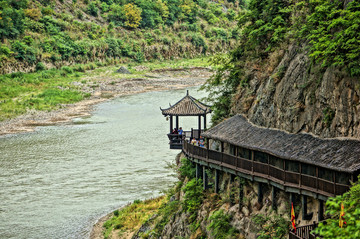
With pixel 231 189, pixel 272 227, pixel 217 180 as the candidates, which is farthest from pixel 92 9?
pixel 272 227

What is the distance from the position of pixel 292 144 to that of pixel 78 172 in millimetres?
35046

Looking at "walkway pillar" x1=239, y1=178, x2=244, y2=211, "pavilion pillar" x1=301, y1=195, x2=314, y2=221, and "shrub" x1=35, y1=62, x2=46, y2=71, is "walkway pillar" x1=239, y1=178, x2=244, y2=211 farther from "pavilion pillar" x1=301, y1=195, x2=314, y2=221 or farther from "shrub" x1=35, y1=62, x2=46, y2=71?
"shrub" x1=35, y1=62, x2=46, y2=71

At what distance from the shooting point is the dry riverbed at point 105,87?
86.9m

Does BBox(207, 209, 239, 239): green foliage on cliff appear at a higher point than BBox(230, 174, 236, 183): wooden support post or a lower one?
lower

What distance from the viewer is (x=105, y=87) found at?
121 metres

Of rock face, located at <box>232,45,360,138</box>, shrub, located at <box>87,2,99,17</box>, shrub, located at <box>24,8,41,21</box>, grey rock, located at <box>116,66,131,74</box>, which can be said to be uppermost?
shrub, located at <box>87,2,99,17</box>

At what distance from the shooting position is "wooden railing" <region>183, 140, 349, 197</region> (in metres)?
24.2

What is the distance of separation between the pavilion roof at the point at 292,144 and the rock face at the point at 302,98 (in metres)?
0.51

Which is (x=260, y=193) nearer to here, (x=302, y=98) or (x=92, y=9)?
(x=302, y=98)

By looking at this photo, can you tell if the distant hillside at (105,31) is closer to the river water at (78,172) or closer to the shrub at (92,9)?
the shrub at (92,9)

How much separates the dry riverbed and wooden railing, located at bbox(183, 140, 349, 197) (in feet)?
173

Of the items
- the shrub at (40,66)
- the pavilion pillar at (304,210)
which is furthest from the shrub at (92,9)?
the pavilion pillar at (304,210)

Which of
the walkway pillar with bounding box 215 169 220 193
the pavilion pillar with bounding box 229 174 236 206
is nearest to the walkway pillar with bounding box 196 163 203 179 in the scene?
the walkway pillar with bounding box 215 169 220 193

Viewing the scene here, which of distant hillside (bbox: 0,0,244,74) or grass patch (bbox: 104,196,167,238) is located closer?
grass patch (bbox: 104,196,167,238)
